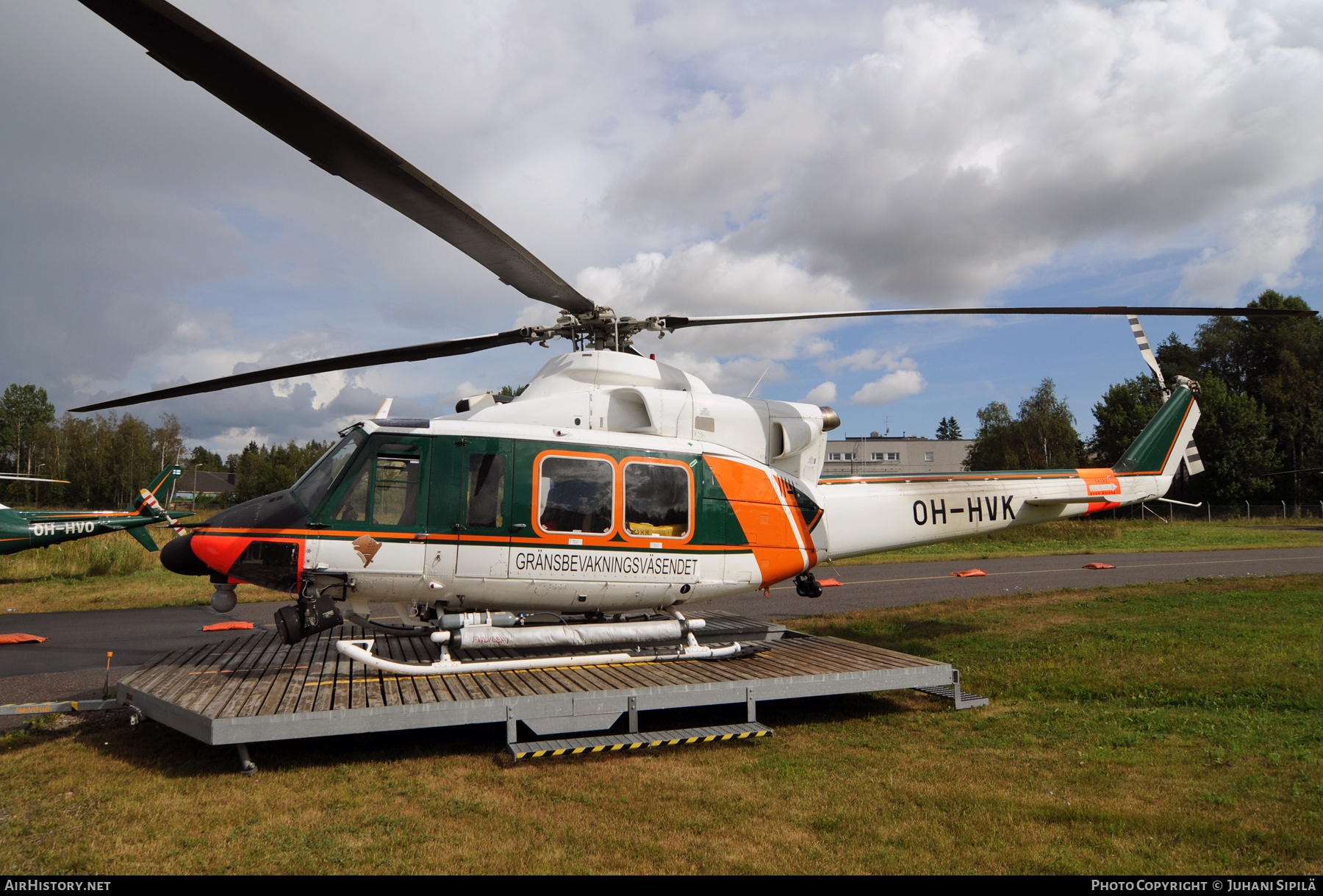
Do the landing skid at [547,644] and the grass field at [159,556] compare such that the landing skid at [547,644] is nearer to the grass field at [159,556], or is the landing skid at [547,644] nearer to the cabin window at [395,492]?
the cabin window at [395,492]

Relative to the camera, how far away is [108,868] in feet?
13.9

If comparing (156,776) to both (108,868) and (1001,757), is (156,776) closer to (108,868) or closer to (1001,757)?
(108,868)

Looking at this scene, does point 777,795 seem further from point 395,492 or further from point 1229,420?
point 1229,420

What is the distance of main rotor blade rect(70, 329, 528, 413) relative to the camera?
24.9 ft

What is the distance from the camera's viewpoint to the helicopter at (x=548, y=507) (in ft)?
22.5

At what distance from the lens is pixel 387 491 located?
7.14 m

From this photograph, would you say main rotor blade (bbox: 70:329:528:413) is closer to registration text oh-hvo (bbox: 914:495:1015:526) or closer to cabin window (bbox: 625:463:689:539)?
cabin window (bbox: 625:463:689:539)

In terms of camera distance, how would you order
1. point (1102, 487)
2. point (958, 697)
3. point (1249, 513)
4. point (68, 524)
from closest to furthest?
point (958, 697), point (1102, 487), point (68, 524), point (1249, 513)

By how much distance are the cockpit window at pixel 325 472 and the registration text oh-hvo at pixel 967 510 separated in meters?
6.90

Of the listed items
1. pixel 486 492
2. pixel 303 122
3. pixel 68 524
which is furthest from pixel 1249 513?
pixel 68 524

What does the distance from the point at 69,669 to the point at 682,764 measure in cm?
842

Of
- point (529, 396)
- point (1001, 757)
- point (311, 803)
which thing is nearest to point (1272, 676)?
point (1001, 757)

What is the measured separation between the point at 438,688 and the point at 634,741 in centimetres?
179

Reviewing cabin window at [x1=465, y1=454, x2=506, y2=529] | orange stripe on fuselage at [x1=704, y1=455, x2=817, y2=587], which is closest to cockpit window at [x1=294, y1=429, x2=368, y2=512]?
cabin window at [x1=465, y1=454, x2=506, y2=529]
